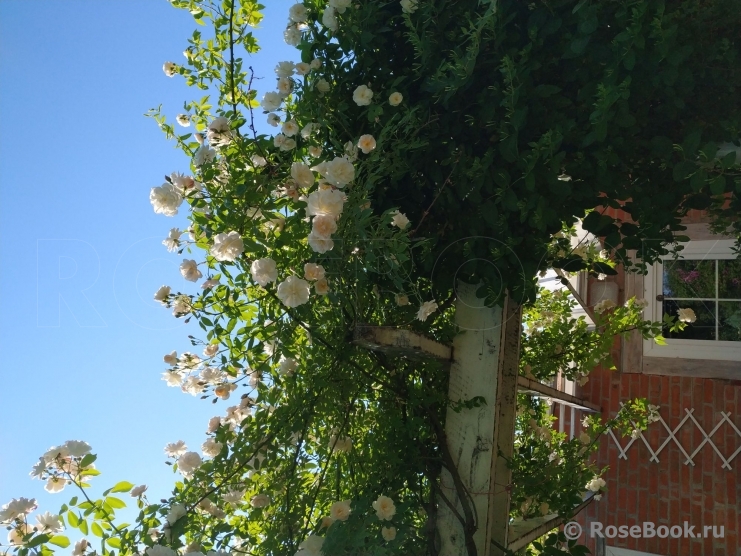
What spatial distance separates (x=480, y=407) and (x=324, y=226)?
0.60 meters

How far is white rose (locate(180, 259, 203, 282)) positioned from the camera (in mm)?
1487

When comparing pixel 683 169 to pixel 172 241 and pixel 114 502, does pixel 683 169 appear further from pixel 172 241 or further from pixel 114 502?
pixel 114 502

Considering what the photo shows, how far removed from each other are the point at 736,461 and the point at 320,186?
11.0 ft

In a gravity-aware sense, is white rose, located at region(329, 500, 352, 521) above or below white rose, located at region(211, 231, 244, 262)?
below

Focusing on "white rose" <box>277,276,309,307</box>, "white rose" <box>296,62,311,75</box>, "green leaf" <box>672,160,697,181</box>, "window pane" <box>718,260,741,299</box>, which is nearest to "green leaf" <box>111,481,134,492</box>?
"white rose" <box>277,276,309,307</box>

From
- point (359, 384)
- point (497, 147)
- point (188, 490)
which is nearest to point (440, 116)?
point (497, 147)

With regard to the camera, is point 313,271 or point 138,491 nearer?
point 313,271

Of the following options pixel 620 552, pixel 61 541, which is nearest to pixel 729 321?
pixel 620 552

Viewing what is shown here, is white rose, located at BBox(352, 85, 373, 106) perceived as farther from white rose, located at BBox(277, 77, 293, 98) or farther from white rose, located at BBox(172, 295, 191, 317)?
white rose, located at BBox(172, 295, 191, 317)

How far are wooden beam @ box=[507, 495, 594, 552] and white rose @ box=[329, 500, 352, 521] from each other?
49 cm

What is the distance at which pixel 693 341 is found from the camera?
3506 millimetres

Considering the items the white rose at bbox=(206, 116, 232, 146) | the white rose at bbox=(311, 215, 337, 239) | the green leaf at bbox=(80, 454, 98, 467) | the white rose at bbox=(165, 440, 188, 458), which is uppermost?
the white rose at bbox=(206, 116, 232, 146)

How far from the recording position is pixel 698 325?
3453 mm

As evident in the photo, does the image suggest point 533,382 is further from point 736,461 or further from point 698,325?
point 736,461
